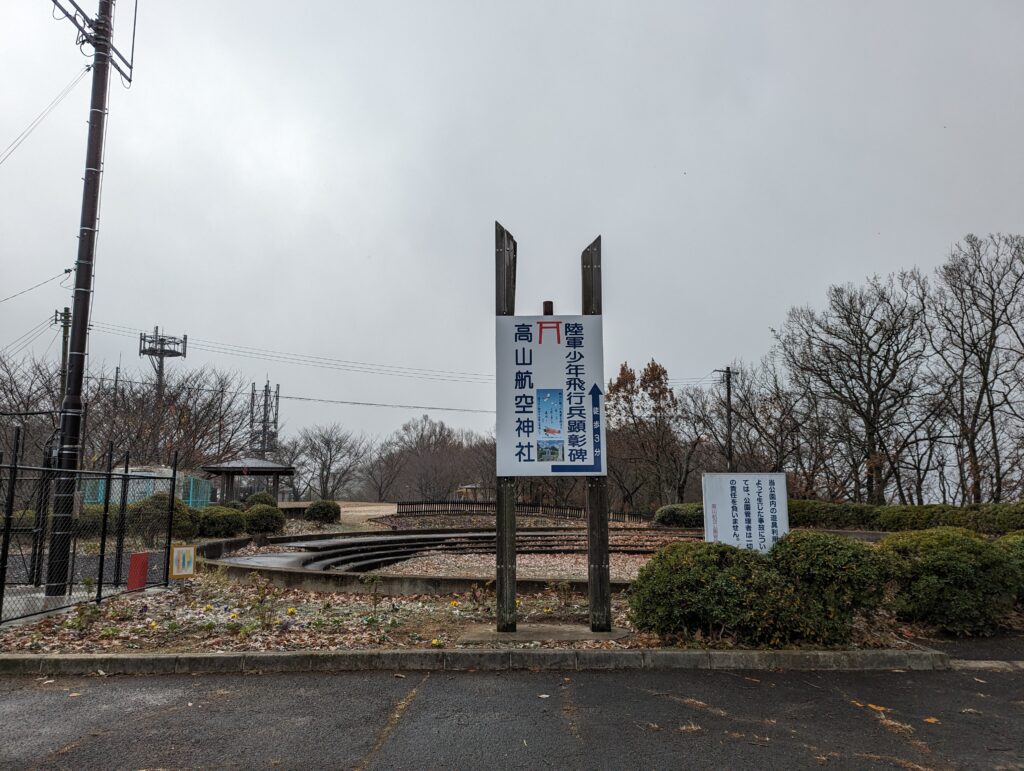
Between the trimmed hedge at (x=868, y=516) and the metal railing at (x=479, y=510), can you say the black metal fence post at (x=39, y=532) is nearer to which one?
the trimmed hedge at (x=868, y=516)

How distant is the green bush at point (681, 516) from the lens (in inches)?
1025

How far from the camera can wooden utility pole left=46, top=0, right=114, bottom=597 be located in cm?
777

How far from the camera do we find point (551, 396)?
21.5 ft

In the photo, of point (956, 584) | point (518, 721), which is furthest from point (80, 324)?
point (956, 584)

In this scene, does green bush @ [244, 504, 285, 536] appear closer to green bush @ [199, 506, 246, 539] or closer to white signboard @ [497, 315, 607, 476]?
green bush @ [199, 506, 246, 539]

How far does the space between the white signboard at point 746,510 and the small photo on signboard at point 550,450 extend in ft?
4.83

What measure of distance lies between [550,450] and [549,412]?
0.38 meters

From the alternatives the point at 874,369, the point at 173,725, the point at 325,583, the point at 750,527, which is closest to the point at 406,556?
the point at 325,583

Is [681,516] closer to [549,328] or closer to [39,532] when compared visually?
[549,328]

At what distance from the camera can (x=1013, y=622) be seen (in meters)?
7.19

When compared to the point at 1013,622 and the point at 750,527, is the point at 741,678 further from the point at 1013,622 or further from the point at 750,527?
the point at 1013,622

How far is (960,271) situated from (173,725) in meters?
31.9

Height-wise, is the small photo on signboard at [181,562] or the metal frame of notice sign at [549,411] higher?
the metal frame of notice sign at [549,411]

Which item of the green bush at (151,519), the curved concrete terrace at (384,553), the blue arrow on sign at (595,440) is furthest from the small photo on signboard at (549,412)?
the green bush at (151,519)
